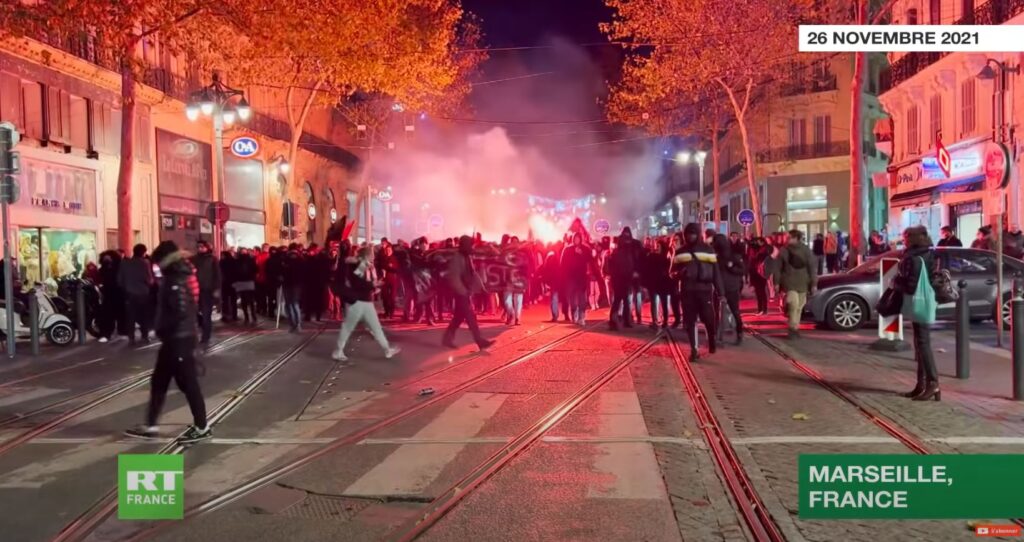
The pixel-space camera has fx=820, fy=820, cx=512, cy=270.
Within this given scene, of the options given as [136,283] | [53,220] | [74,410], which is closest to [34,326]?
[136,283]

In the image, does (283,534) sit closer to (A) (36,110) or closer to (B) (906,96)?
(A) (36,110)

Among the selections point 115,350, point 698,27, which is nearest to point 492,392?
point 115,350

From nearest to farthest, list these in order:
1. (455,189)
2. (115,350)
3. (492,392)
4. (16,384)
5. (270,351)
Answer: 1. (492,392)
2. (16,384)
3. (270,351)
4. (115,350)
5. (455,189)

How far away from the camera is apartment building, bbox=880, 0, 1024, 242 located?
70.2 ft

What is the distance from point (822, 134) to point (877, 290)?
1261 inches

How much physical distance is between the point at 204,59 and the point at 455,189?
28.2 meters

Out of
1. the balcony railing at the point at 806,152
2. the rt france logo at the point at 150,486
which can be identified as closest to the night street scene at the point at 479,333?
the rt france logo at the point at 150,486

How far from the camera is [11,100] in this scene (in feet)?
65.6

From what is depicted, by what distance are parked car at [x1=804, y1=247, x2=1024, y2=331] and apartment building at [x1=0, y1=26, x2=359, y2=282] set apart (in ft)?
47.3

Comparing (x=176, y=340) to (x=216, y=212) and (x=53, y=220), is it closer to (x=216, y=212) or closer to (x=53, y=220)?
(x=216, y=212)

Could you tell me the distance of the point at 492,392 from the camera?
344 inches

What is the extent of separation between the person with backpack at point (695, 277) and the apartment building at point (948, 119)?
12.6 metres

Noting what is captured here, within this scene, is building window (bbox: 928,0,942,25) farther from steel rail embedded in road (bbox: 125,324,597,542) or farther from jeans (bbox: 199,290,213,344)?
jeans (bbox: 199,290,213,344)

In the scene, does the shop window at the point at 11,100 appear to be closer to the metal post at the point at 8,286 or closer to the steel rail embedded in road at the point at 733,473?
the metal post at the point at 8,286
